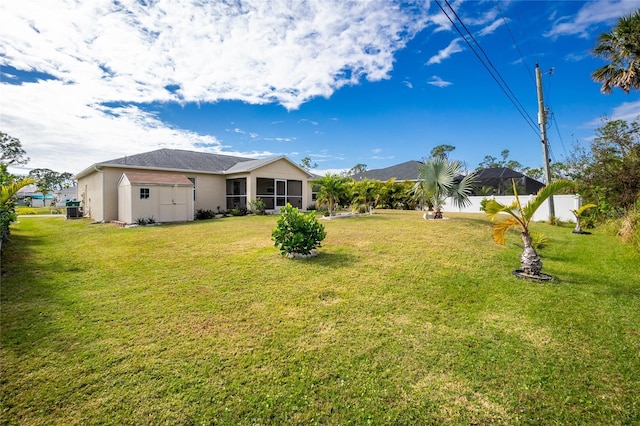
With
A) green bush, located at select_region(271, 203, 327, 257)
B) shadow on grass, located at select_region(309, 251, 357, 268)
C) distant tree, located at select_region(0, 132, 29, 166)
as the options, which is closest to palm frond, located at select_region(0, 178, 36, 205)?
green bush, located at select_region(271, 203, 327, 257)

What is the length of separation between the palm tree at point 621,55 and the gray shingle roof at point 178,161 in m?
20.6

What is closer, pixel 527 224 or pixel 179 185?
pixel 527 224

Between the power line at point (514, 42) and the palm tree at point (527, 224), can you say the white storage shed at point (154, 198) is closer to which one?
the palm tree at point (527, 224)

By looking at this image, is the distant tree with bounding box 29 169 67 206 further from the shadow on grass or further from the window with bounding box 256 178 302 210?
the shadow on grass

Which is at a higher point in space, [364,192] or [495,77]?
[495,77]

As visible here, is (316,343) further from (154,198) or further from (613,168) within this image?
(613,168)

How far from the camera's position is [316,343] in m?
3.19

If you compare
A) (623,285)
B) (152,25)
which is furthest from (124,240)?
(623,285)

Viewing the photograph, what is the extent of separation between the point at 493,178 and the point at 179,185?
2615 centimetres

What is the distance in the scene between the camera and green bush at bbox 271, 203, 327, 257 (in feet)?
21.8

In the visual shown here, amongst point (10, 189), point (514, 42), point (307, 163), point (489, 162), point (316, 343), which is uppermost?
point (489, 162)

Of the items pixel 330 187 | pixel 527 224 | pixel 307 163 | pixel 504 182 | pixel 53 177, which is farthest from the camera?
pixel 53 177

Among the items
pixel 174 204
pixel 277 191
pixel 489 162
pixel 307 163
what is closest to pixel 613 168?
pixel 277 191

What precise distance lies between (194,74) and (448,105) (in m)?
15.8
